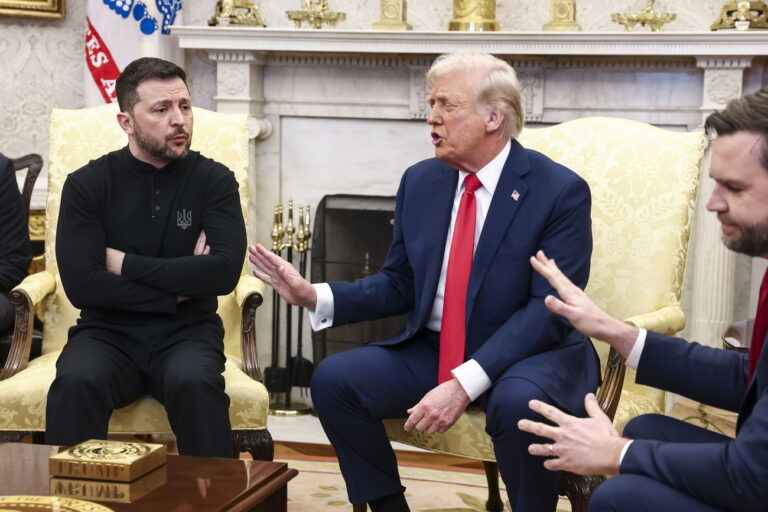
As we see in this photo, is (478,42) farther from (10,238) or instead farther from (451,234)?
(10,238)

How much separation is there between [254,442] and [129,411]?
349 mm

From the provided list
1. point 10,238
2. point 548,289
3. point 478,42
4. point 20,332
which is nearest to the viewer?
point 548,289

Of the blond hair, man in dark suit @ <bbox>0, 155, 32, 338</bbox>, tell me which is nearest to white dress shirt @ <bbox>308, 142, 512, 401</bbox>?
the blond hair

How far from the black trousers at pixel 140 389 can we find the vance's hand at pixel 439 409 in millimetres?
543

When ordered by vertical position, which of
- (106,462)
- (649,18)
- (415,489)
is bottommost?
(415,489)

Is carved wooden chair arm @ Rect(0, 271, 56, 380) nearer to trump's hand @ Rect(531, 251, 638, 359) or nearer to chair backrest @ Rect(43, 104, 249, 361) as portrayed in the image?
chair backrest @ Rect(43, 104, 249, 361)

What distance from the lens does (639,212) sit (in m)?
3.09

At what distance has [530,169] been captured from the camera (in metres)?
2.81

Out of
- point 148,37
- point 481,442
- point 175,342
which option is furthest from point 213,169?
point 148,37

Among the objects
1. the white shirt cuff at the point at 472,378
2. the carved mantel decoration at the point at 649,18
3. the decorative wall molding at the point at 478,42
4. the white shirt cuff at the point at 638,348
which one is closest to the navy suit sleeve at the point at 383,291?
the white shirt cuff at the point at 472,378

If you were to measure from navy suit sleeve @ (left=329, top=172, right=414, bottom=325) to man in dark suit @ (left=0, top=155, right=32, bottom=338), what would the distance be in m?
1.15

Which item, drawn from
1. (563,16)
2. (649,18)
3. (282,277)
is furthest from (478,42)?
(282,277)

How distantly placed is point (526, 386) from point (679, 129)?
7.75ft

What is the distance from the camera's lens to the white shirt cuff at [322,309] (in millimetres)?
2850
